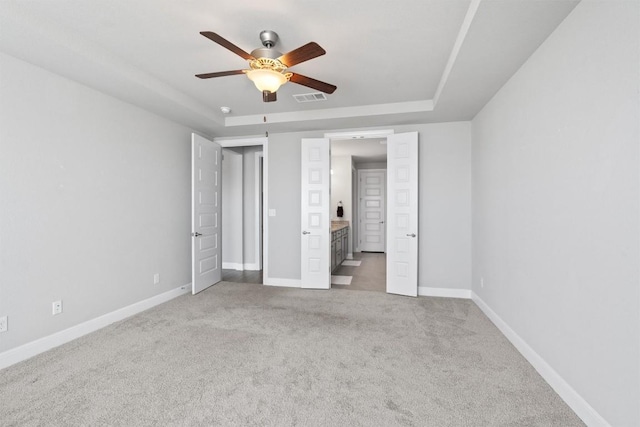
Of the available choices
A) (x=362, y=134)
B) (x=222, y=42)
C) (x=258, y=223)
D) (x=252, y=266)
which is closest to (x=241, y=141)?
(x=258, y=223)

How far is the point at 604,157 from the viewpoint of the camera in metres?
1.59

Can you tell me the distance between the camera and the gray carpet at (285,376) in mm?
1792

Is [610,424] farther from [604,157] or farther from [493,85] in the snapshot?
[493,85]

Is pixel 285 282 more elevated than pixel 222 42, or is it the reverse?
pixel 222 42

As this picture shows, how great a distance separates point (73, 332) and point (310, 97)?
3441 millimetres

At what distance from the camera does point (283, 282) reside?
15.8 feet

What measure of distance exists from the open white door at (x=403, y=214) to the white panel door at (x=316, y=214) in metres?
0.93

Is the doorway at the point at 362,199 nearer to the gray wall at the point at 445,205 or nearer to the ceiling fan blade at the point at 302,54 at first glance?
the gray wall at the point at 445,205

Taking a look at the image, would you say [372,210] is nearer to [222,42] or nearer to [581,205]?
[581,205]

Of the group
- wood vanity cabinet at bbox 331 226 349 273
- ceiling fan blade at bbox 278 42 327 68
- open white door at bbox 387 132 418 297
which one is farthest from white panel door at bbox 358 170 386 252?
ceiling fan blade at bbox 278 42 327 68

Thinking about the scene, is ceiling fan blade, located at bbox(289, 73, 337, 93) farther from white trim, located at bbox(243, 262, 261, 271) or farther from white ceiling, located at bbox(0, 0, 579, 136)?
white trim, located at bbox(243, 262, 261, 271)

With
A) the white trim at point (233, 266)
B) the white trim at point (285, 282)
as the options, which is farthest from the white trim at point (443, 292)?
the white trim at point (233, 266)

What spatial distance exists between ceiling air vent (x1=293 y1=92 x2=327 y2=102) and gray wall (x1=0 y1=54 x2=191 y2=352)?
6.06ft

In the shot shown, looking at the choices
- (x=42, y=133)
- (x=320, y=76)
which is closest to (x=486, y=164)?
(x=320, y=76)
